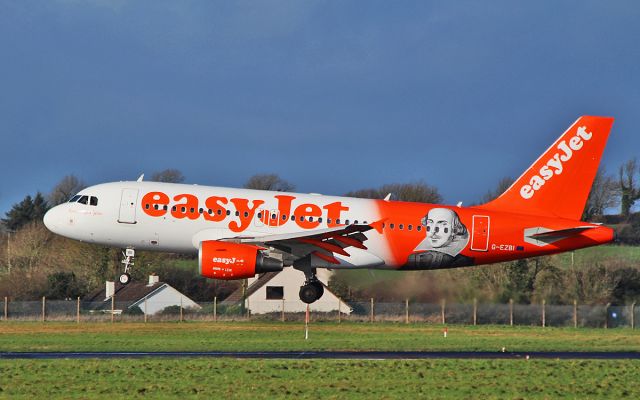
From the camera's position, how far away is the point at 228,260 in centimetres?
4044

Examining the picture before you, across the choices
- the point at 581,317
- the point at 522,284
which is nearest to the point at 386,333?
the point at 522,284

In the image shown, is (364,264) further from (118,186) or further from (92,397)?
(92,397)

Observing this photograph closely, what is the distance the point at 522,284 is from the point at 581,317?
6.23 meters

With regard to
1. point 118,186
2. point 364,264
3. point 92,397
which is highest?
point 118,186

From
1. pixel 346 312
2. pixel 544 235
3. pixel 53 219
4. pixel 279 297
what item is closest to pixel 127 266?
pixel 53 219

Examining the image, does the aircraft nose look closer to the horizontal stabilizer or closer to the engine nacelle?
the engine nacelle

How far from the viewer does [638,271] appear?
2253 inches

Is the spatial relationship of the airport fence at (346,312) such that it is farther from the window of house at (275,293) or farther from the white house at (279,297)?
the window of house at (275,293)

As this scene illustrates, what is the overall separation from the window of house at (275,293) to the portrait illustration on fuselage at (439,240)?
26.9 meters

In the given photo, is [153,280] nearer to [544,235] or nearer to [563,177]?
[563,177]

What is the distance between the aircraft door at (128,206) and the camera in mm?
41906

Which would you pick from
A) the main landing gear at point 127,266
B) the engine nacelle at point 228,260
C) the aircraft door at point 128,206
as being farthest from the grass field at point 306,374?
the aircraft door at point 128,206

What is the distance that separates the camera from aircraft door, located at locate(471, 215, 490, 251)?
1708 inches

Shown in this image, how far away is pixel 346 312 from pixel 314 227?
1757 cm
